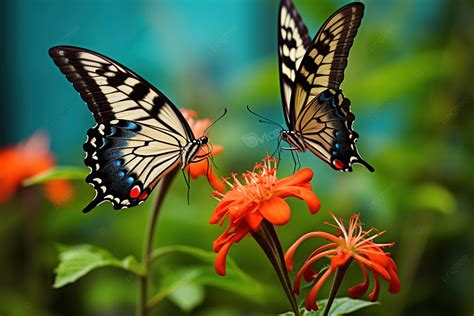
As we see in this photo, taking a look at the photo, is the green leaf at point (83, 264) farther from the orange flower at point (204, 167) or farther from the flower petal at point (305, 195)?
the flower petal at point (305, 195)

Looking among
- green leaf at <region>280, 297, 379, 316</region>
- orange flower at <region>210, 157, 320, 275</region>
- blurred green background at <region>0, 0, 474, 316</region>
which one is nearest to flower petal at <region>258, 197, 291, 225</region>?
orange flower at <region>210, 157, 320, 275</region>

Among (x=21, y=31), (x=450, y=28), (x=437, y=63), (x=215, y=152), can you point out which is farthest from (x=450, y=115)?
(x=21, y=31)

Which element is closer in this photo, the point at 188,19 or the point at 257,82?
the point at 257,82

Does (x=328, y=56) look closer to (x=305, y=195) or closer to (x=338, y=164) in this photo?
(x=338, y=164)

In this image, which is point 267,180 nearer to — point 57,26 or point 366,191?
point 366,191

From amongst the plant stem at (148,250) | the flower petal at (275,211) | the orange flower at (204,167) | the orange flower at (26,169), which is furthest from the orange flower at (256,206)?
the orange flower at (26,169)

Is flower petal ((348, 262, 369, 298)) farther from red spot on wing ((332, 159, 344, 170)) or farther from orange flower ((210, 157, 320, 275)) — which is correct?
red spot on wing ((332, 159, 344, 170))

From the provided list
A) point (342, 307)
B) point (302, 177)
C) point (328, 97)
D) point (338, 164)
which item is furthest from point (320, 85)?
point (342, 307)
